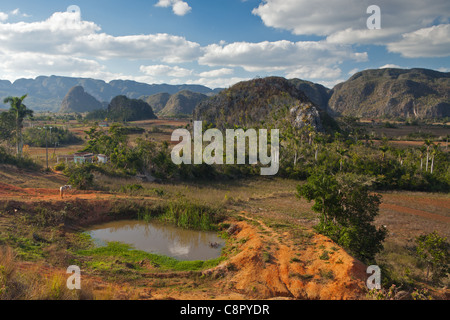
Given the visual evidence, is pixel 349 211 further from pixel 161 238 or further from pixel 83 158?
pixel 83 158

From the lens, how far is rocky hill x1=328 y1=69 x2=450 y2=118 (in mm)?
112750

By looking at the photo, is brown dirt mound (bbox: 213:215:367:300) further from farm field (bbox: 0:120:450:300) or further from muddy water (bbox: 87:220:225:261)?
muddy water (bbox: 87:220:225:261)

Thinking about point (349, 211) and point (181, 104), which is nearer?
point (349, 211)

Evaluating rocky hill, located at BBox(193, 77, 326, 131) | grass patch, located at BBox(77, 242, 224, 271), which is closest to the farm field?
grass patch, located at BBox(77, 242, 224, 271)

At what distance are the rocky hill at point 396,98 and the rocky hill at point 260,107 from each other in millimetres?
73385

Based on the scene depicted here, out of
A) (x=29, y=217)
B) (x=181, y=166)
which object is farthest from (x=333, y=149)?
(x=29, y=217)

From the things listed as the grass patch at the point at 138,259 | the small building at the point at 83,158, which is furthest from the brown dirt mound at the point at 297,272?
the small building at the point at 83,158

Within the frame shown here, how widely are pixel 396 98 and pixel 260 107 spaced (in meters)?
90.1

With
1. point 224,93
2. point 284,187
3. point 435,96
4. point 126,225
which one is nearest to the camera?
point 126,225

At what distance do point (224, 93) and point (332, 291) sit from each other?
62.8m

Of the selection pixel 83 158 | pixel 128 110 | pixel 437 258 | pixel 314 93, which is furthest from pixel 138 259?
pixel 314 93

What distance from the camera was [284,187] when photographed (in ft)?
89.7

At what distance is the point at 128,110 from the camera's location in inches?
4016
